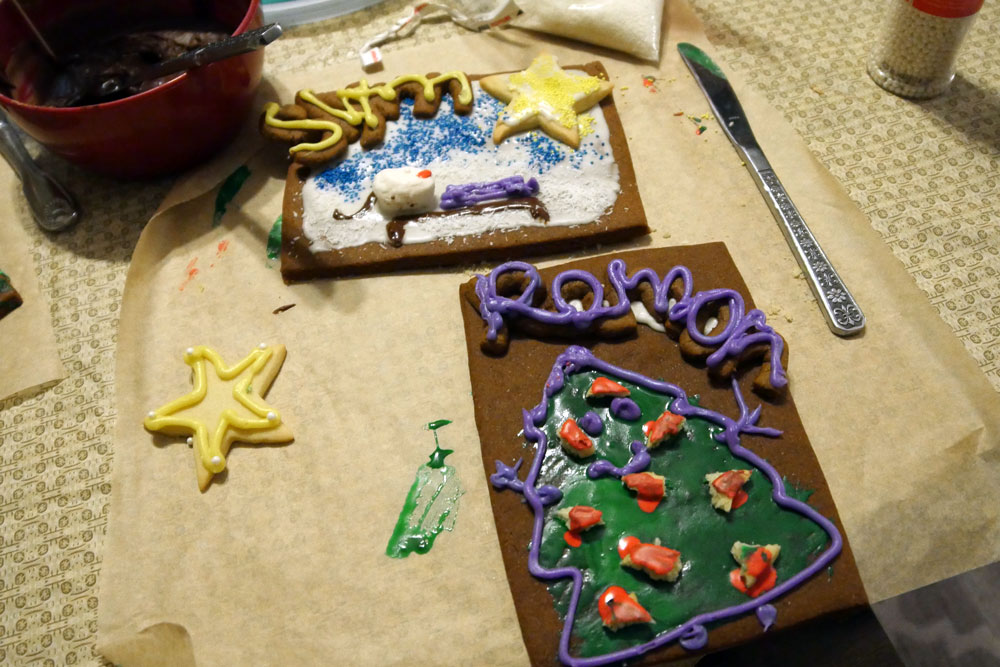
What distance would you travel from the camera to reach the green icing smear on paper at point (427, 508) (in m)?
1.36

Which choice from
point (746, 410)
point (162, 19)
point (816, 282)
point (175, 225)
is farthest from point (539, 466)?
point (162, 19)

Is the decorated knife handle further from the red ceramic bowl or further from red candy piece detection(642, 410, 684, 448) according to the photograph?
the red ceramic bowl

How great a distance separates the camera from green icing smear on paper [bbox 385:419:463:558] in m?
1.36

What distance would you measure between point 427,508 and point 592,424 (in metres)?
0.35

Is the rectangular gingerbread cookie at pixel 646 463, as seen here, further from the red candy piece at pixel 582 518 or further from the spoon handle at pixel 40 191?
the spoon handle at pixel 40 191

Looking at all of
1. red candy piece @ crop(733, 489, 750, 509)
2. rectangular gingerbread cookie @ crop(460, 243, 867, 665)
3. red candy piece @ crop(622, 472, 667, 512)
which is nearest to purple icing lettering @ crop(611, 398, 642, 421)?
rectangular gingerbread cookie @ crop(460, 243, 867, 665)

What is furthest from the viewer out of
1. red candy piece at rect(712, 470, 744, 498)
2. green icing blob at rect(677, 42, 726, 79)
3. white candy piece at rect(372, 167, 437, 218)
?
green icing blob at rect(677, 42, 726, 79)

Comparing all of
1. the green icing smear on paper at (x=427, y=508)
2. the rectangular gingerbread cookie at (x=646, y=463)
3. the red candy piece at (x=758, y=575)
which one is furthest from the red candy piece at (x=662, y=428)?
the green icing smear on paper at (x=427, y=508)

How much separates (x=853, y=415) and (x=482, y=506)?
0.75 meters

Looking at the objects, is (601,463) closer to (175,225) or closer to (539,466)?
(539,466)

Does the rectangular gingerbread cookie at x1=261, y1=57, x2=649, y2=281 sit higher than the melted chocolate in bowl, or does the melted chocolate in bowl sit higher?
the melted chocolate in bowl

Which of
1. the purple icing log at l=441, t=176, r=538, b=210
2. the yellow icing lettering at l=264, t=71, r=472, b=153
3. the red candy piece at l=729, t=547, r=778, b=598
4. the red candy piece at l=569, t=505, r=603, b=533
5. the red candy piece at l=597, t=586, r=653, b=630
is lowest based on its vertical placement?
the red candy piece at l=597, t=586, r=653, b=630

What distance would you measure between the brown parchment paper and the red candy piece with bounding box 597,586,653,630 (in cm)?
123

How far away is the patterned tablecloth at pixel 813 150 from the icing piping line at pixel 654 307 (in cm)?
45
